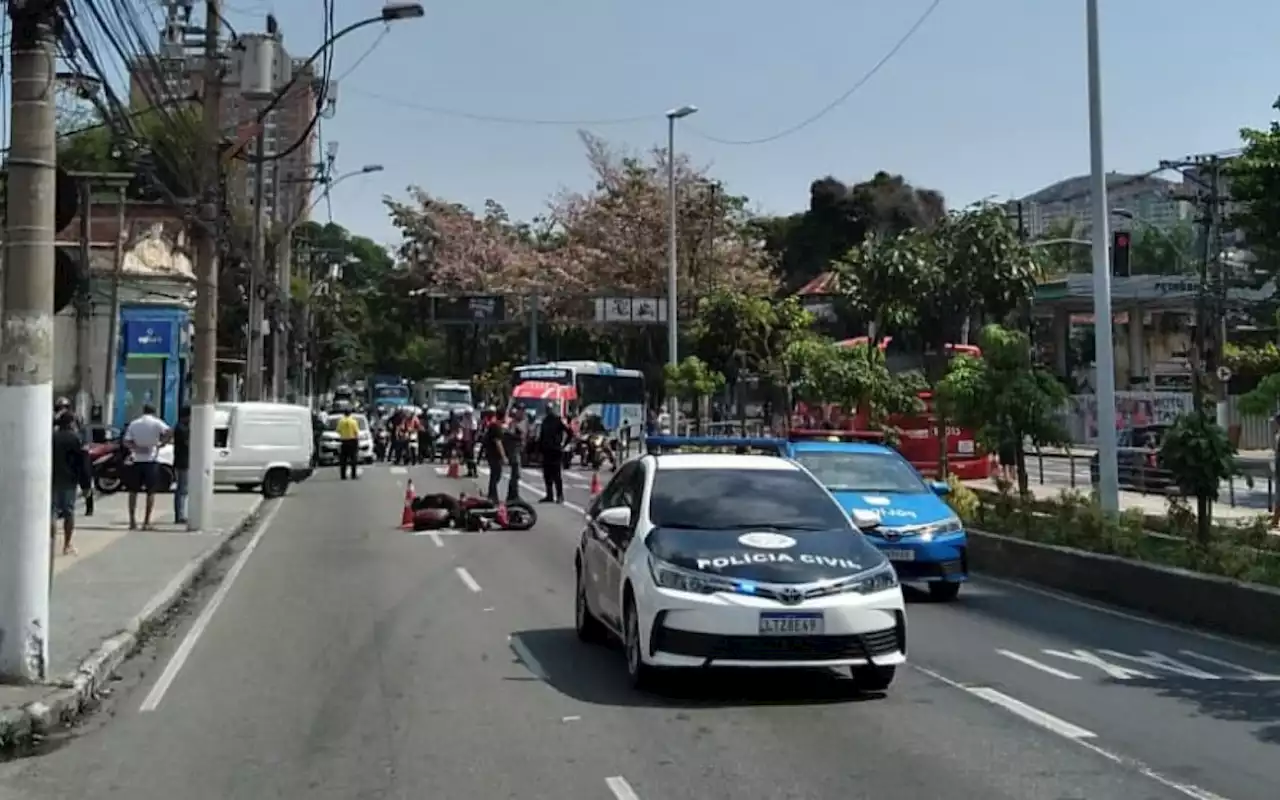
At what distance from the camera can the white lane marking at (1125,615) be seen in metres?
13.4

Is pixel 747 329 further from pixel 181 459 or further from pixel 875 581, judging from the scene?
pixel 875 581

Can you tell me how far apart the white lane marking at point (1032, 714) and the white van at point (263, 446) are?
2484cm

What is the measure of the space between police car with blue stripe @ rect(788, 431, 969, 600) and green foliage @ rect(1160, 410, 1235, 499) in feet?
7.30

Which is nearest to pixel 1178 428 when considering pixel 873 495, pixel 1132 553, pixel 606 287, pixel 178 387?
pixel 1132 553

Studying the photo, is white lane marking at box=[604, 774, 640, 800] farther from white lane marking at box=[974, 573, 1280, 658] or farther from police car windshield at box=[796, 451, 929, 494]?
police car windshield at box=[796, 451, 929, 494]

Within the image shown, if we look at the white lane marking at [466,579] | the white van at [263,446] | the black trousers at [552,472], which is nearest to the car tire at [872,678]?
the white lane marking at [466,579]

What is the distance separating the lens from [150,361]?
50438 mm

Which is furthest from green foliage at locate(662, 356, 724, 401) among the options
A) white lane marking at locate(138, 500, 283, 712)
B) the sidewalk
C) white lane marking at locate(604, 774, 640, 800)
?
white lane marking at locate(604, 774, 640, 800)

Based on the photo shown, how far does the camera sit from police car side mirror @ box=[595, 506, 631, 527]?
1141 cm

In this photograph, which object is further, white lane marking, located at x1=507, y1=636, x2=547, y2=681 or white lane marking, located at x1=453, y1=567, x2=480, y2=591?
white lane marking, located at x1=453, y1=567, x2=480, y2=591

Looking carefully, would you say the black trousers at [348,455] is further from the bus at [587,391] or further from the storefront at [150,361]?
the bus at [587,391]

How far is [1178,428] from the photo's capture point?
635 inches

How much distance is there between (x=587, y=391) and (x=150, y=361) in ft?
52.1

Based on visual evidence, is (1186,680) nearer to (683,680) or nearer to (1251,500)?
(683,680)
